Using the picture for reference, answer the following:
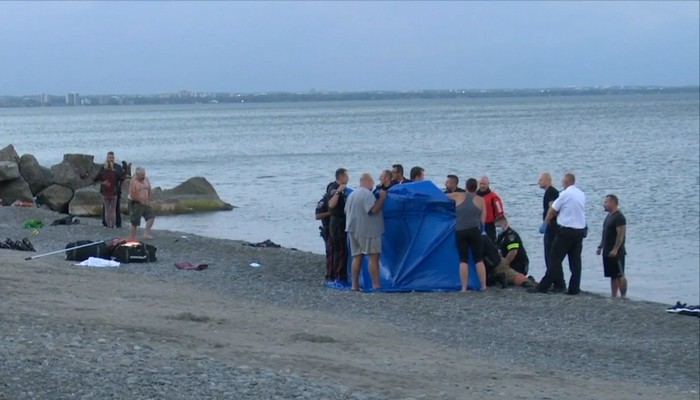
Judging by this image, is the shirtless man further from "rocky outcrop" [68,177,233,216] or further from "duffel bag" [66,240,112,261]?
"rocky outcrop" [68,177,233,216]

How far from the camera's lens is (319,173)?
186 ft

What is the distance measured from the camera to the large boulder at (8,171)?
103 ft

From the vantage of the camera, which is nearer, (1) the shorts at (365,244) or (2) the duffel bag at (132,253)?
(1) the shorts at (365,244)

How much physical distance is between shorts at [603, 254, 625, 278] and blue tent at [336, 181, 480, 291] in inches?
69.8

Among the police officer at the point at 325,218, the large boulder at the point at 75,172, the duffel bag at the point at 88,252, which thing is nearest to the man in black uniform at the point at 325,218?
the police officer at the point at 325,218

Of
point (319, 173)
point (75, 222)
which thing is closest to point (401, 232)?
point (75, 222)

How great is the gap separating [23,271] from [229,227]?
17.3 metres

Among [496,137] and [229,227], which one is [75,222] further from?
[496,137]

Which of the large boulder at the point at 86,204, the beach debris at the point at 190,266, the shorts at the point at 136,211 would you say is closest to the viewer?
the beach debris at the point at 190,266

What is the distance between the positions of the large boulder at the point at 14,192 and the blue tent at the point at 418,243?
717 inches

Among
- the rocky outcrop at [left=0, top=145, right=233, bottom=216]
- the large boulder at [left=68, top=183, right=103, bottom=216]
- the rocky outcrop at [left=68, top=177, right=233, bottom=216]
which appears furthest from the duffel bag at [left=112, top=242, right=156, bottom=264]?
the large boulder at [left=68, top=183, right=103, bottom=216]

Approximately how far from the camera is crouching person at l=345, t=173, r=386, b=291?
585 inches

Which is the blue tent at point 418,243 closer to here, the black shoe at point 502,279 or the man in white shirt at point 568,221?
the black shoe at point 502,279

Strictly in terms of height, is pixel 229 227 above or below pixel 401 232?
below
